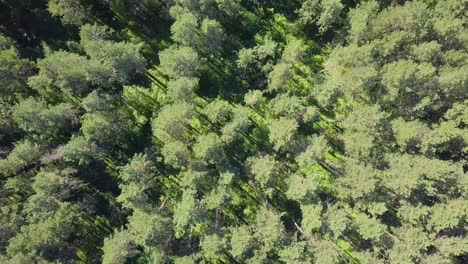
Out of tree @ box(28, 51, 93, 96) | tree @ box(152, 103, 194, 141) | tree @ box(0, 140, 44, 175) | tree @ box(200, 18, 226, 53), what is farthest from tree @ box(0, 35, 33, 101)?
tree @ box(200, 18, 226, 53)

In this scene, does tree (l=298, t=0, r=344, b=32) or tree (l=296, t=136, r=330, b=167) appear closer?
tree (l=296, t=136, r=330, b=167)

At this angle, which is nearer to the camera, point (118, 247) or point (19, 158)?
point (118, 247)

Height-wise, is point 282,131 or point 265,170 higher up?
point 282,131

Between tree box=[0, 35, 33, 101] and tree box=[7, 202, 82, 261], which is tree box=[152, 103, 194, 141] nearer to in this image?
tree box=[7, 202, 82, 261]

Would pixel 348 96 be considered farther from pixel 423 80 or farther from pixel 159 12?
pixel 159 12

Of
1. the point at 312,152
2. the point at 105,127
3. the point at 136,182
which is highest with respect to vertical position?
the point at 312,152

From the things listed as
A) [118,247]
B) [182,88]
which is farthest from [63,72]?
[118,247]

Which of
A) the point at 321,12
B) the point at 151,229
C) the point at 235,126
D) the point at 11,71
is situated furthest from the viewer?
the point at 321,12

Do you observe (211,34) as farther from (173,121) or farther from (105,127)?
(105,127)

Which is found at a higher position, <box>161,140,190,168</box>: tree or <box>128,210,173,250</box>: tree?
<box>161,140,190,168</box>: tree
